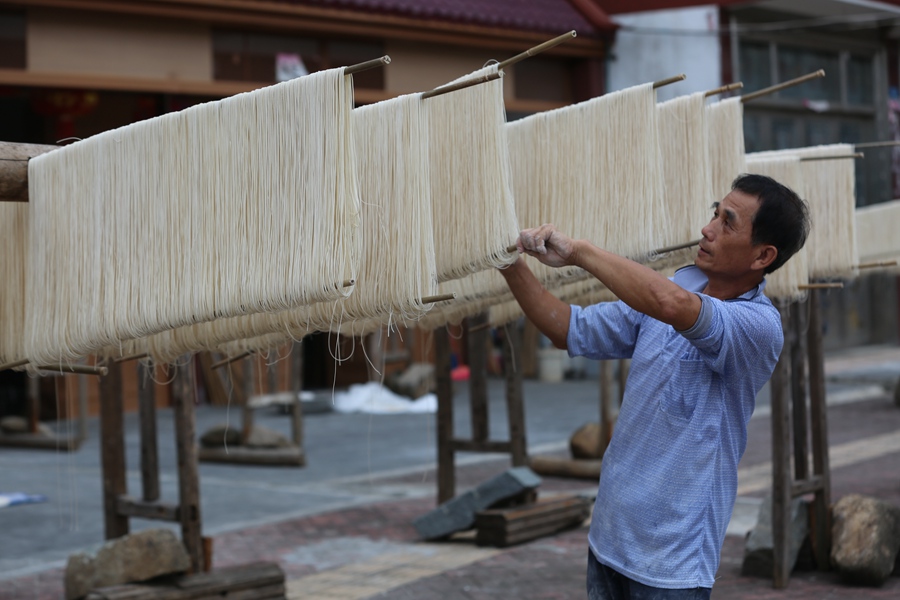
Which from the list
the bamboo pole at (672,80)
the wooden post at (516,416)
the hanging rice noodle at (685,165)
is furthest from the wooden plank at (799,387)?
the bamboo pole at (672,80)

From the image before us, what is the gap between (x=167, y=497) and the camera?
27.3 ft

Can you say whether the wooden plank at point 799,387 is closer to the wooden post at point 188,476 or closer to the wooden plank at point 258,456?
the wooden post at point 188,476

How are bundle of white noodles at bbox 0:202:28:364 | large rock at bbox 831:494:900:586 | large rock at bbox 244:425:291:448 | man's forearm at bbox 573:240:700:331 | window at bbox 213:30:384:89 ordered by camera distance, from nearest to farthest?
man's forearm at bbox 573:240:700:331
bundle of white noodles at bbox 0:202:28:364
large rock at bbox 831:494:900:586
large rock at bbox 244:425:291:448
window at bbox 213:30:384:89

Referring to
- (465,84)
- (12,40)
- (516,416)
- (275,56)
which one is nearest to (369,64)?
(465,84)

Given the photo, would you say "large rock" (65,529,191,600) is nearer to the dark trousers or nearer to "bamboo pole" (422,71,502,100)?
the dark trousers

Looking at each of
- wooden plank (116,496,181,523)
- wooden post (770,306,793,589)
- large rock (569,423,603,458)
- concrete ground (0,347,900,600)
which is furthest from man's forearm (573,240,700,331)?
large rock (569,423,603,458)

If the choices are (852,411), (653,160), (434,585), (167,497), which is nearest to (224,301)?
(653,160)

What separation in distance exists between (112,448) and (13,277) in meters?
2.30

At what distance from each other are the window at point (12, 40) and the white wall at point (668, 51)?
7.32 m

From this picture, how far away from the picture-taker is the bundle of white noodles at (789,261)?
451cm

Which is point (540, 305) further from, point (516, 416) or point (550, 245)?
point (516, 416)

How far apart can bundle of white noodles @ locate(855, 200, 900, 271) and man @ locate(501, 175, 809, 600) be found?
222 inches

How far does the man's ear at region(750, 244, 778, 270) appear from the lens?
2635 millimetres

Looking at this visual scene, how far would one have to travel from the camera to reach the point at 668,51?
49.4 feet
